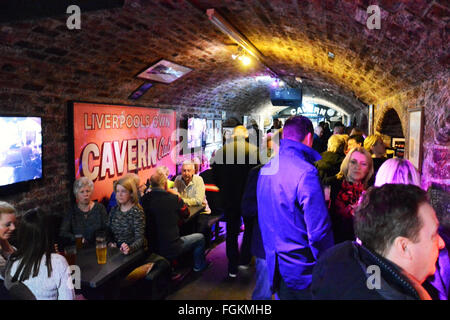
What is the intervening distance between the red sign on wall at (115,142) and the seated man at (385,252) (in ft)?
14.9

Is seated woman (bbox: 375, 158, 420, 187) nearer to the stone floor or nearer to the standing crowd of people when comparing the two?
the standing crowd of people

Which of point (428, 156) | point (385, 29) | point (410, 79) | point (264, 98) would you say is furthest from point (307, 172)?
point (264, 98)

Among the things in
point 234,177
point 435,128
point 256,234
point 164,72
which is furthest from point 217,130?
point 256,234

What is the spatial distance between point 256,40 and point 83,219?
129 inches

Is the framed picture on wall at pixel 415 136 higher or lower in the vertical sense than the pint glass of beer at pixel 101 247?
higher

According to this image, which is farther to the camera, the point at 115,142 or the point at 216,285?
the point at 115,142

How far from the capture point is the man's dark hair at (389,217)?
1.25m

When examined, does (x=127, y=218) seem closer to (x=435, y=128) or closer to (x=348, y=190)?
(x=348, y=190)

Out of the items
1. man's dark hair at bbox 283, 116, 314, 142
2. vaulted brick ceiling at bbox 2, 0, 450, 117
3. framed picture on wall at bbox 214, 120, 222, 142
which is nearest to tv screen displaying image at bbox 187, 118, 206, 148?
framed picture on wall at bbox 214, 120, 222, 142

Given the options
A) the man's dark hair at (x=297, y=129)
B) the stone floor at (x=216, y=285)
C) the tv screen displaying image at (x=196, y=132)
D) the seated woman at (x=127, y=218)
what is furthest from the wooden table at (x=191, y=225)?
the tv screen displaying image at (x=196, y=132)

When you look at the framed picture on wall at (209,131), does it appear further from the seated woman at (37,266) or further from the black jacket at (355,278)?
the black jacket at (355,278)

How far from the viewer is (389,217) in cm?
126

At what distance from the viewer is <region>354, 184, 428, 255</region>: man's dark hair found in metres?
1.25

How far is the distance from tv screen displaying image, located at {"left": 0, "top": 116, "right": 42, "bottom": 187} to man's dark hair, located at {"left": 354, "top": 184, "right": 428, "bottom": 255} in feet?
12.3
